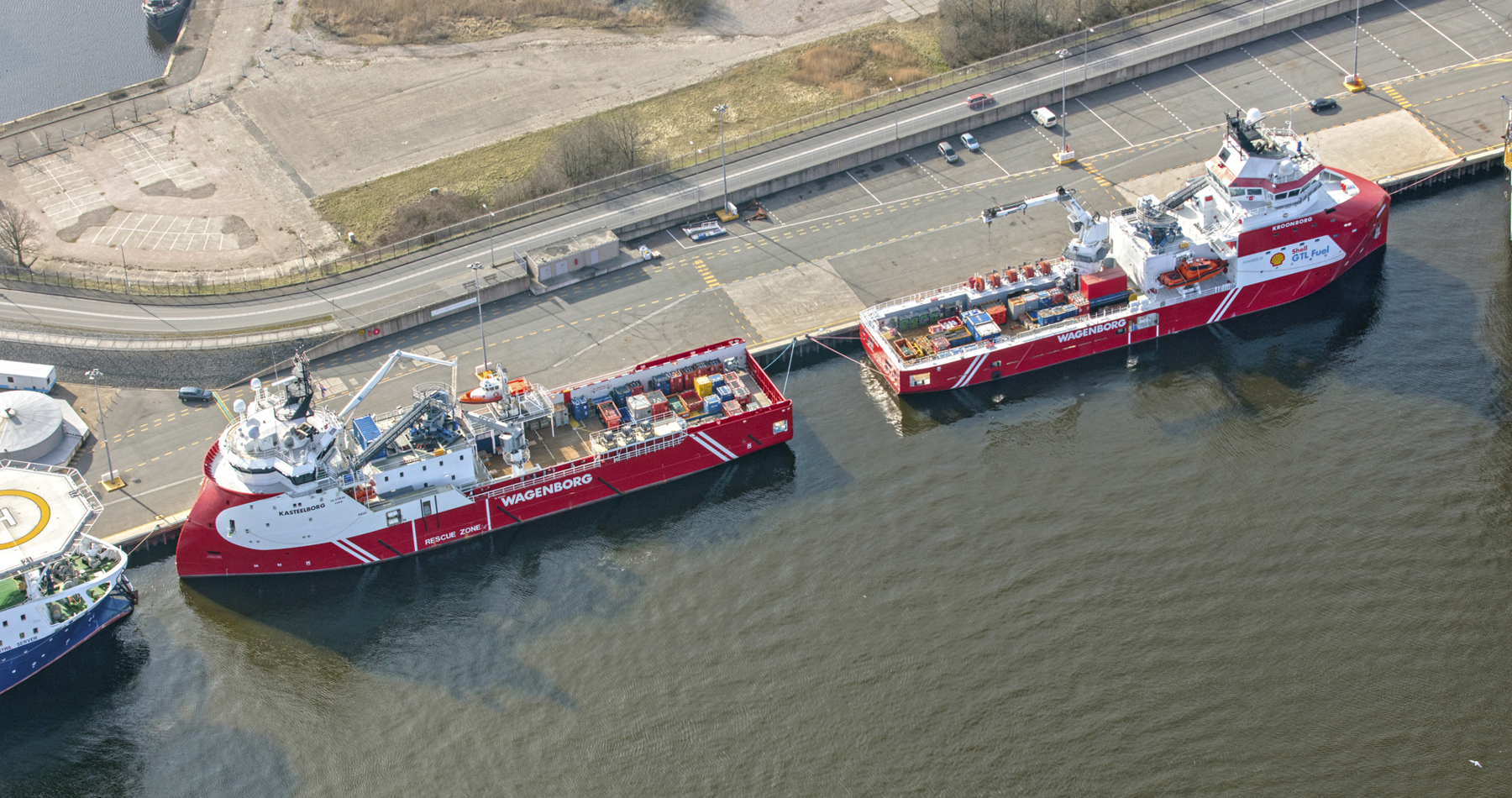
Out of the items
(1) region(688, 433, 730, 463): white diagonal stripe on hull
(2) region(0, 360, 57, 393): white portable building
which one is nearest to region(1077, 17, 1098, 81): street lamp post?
(1) region(688, 433, 730, 463): white diagonal stripe on hull

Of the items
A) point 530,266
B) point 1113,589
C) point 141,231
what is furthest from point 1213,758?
point 141,231

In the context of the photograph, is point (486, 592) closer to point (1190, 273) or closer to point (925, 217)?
point (925, 217)

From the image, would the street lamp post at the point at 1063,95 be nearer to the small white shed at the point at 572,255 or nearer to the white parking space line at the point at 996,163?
the white parking space line at the point at 996,163

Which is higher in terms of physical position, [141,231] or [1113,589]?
[141,231]

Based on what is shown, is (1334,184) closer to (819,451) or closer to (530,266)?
(819,451)

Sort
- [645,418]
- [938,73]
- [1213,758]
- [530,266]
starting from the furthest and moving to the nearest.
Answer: [938,73] < [530,266] < [645,418] < [1213,758]

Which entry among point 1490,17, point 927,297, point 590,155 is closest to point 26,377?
point 590,155
